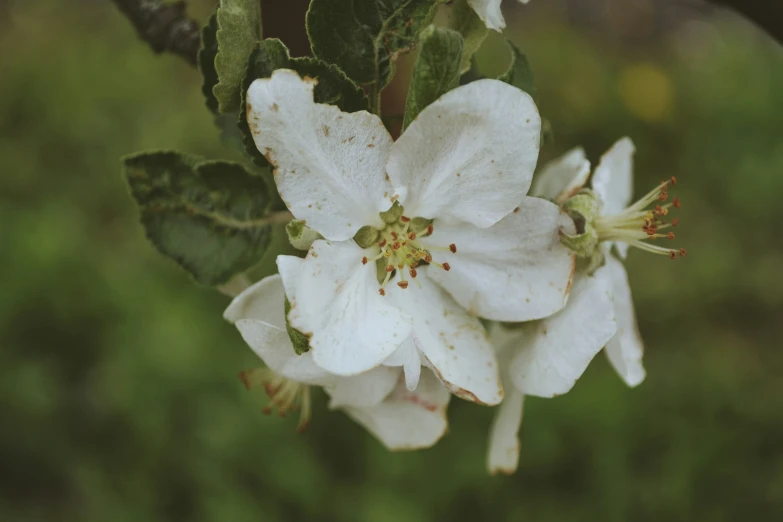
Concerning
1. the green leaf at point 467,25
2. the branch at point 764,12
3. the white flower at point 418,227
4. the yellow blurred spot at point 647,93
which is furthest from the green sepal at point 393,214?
the yellow blurred spot at point 647,93

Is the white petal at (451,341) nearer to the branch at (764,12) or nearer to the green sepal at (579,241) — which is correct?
the green sepal at (579,241)

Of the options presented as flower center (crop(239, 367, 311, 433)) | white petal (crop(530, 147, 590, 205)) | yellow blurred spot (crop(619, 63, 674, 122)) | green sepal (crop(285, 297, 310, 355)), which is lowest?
yellow blurred spot (crop(619, 63, 674, 122))

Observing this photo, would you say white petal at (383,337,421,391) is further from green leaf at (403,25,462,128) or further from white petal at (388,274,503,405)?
green leaf at (403,25,462,128)

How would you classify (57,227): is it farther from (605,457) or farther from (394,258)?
(394,258)

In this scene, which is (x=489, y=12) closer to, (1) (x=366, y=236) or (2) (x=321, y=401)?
(1) (x=366, y=236)

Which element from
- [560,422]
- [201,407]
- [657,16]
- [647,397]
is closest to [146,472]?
[201,407]

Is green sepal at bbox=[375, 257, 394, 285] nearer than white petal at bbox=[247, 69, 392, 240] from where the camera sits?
No

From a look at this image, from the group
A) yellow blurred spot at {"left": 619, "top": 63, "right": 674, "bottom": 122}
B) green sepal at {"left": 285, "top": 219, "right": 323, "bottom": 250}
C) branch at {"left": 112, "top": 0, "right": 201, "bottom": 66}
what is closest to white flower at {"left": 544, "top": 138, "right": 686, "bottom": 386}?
green sepal at {"left": 285, "top": 219, "right": 323, "bottom": 250}

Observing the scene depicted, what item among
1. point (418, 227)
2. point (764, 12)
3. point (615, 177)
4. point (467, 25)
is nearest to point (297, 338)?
point (418, 227)
